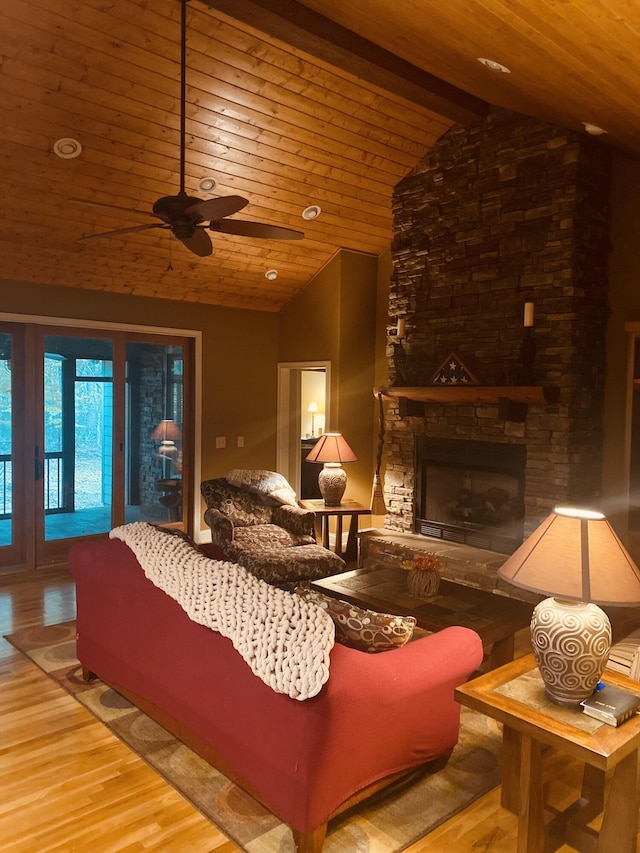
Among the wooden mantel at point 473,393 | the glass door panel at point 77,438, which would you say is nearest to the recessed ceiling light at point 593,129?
the wooden mantel at point 473,393

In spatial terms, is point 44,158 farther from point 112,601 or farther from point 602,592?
point 602,592

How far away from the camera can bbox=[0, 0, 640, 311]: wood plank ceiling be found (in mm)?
3244

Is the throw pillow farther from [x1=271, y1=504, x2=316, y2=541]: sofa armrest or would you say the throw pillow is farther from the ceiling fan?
[x1=271, y1=504, x2=316, y2=541]: sofa armrest

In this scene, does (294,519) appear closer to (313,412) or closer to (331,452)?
(331,452)

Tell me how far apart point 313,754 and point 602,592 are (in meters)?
1.09

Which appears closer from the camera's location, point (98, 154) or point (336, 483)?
point (98, 154)

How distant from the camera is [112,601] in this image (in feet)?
11.0

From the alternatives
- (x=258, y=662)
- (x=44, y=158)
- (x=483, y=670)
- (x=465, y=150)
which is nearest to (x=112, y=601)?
(x=258, y=662)

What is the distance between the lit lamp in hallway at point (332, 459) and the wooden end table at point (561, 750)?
3.40 metres

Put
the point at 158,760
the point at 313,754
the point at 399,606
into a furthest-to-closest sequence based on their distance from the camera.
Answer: the point at 399,606 → the point at 158,760 → the point at 313,754

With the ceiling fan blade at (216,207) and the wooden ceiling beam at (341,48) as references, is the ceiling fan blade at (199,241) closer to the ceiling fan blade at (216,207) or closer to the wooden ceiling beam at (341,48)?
the ceiling fan blade at (216,207)

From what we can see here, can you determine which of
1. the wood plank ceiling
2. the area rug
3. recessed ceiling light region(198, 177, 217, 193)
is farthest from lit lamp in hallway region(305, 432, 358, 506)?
the area rug

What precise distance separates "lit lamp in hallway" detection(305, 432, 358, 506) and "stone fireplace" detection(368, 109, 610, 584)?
0.53m

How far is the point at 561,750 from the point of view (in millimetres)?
2109
